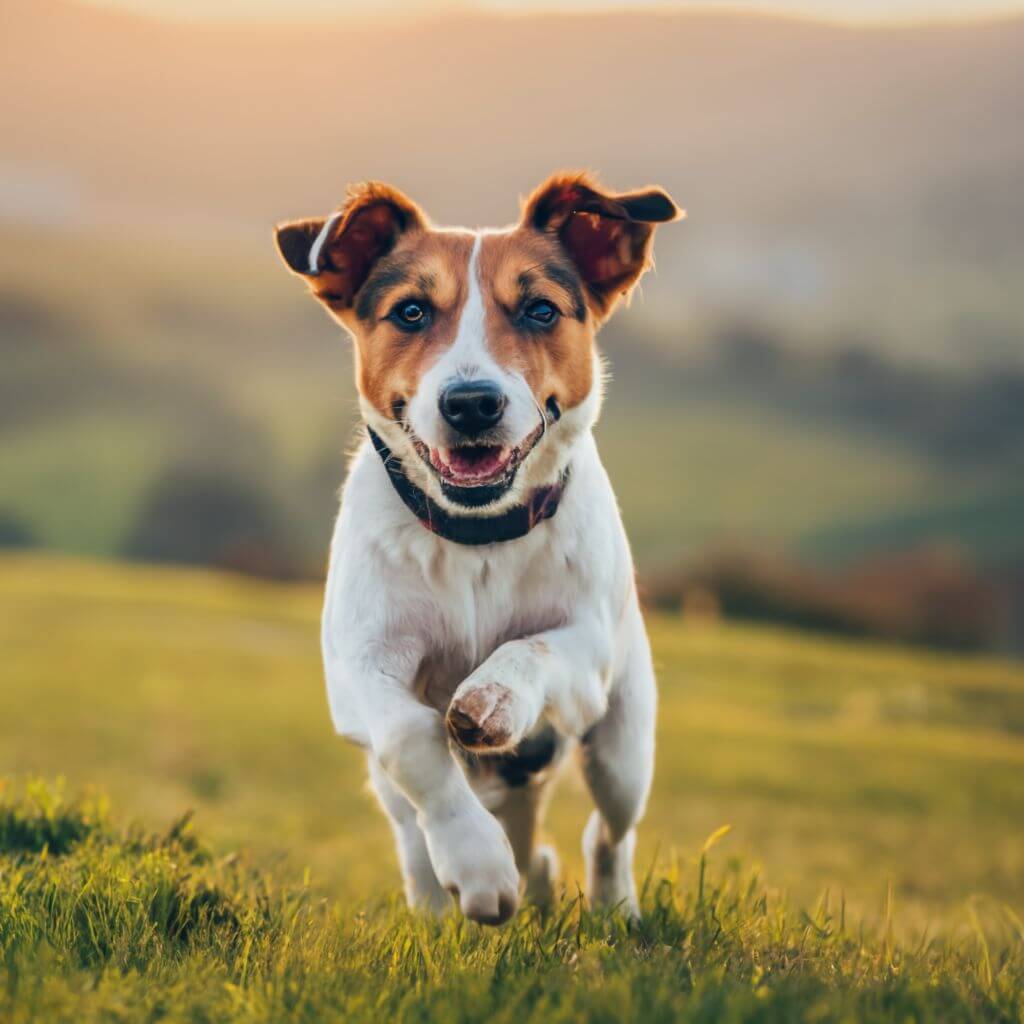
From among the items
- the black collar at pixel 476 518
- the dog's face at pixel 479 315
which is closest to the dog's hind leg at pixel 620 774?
the black collar at pixel 476 518

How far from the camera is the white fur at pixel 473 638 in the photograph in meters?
3.58

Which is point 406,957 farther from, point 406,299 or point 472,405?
point 406,299

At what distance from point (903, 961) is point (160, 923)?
2304mm

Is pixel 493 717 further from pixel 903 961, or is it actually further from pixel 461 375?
pixel 903 961

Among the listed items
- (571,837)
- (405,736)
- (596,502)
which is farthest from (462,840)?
(571,837)

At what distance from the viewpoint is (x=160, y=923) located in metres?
3.71

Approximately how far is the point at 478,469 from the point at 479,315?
54 centimetres

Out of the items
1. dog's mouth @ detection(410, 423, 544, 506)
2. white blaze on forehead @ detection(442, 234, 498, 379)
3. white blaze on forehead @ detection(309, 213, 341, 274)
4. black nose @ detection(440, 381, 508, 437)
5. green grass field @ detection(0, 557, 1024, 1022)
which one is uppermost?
white blaze on forehead @ detection(309, 213, 341, 274)

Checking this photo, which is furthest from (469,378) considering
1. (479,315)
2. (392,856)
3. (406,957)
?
(392,856)

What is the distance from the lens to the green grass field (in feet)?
10.4

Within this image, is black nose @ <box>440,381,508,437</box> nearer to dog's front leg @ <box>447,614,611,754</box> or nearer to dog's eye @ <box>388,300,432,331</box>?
dog's eye @ <box>388,300,432,331</box>

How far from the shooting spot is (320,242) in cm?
428

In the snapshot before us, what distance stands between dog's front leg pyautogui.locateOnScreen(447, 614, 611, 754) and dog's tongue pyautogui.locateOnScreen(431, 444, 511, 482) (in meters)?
0.54

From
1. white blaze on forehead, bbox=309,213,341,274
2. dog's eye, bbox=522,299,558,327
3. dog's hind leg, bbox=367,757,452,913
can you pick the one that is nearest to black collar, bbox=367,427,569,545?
dog's eye, bbox=522,299,558,327
